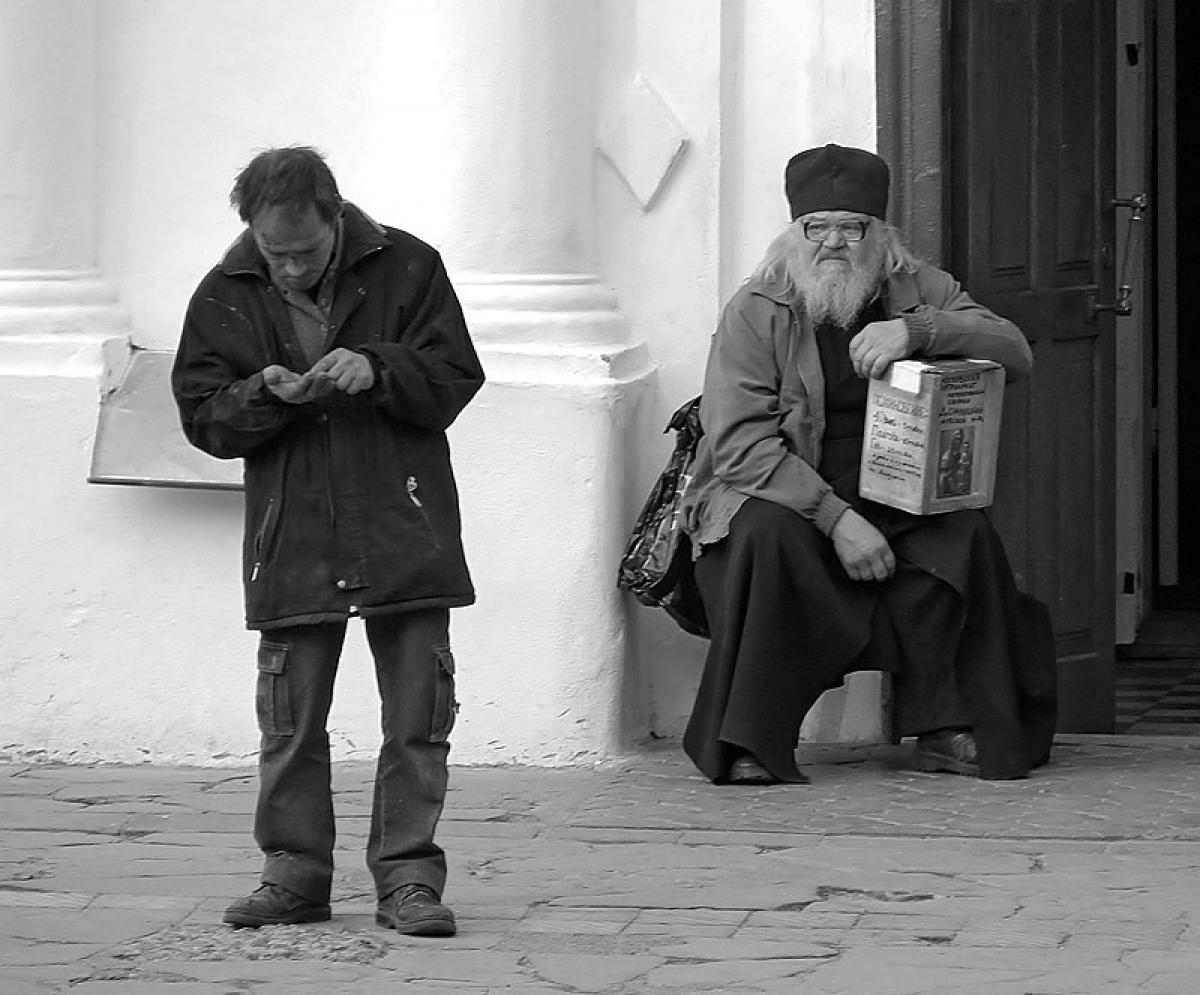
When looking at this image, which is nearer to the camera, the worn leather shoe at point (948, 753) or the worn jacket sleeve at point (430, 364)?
the worn jacket sleeve at point (430, 364)

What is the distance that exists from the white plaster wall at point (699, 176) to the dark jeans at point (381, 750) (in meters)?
1.95

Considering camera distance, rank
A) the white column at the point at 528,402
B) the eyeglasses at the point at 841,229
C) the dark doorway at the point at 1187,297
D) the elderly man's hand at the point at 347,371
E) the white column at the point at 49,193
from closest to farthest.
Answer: the elderly man's hand at the point at 347,371
the eyeglasses at the point at 841,229
the white column at the point at 528,402
the white column at the point at 49,193
the dark doorway at the point at 1187,297

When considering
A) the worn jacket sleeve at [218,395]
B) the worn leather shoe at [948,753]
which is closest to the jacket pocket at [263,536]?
the worn jacket sleeve at [218,395]

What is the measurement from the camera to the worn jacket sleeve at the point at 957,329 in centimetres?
621

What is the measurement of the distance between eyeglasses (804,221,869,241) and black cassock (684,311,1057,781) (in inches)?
8.1

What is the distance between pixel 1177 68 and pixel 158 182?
573 cm

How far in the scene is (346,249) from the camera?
479cm

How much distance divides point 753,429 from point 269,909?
2.00 metres

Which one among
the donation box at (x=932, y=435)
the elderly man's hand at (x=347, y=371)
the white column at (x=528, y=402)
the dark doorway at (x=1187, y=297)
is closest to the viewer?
the elderly man's hand at (x=347, y=371)

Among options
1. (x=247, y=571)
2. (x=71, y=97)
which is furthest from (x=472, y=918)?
(x=71, y=97)

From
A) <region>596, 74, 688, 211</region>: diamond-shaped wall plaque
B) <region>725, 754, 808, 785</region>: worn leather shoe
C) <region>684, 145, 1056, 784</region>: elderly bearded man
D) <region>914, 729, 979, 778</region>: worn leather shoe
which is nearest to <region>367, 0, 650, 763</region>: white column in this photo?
<region>596, 74, 688, 211</region>: diamond-shaped wall plaque

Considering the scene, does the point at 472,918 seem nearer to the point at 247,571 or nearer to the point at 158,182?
the point at 247,571

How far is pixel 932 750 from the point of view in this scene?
6.38 m

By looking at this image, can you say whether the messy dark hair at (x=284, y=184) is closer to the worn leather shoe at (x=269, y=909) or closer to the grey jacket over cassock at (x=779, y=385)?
the worn leather shoe at (x=269, y=909)
